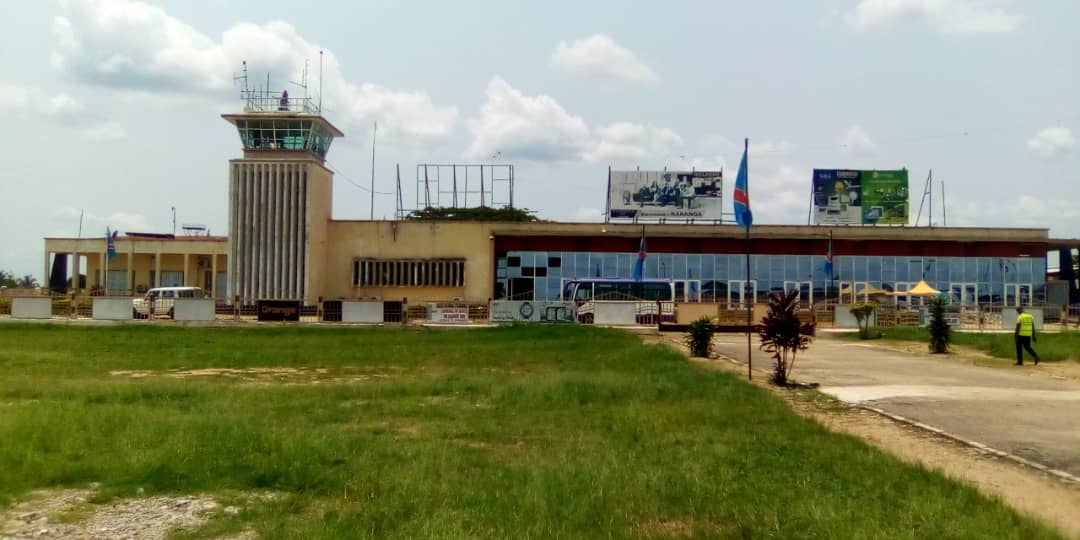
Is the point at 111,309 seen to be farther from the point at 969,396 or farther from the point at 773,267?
the point at 969,396

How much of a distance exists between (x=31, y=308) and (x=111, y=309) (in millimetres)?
4725

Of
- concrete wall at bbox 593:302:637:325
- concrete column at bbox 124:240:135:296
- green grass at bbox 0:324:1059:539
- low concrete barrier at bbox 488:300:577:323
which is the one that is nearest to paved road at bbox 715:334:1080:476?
green grass at bbox 0:324:1059:539

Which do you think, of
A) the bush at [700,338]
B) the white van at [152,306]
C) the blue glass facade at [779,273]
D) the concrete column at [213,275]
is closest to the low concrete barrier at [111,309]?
the white van at [152,306]

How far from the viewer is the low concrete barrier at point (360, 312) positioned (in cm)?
4406

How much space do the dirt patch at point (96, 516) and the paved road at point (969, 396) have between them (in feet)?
27.0

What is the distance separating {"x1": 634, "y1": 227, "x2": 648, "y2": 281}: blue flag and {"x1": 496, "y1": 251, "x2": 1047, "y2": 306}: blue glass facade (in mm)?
541

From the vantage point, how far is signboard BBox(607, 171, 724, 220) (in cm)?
5731

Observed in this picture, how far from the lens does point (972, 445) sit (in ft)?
31.6

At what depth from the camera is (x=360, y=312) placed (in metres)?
44.2

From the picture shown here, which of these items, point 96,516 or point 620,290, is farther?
point 620,290

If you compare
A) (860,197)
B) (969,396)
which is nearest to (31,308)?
(969,396)

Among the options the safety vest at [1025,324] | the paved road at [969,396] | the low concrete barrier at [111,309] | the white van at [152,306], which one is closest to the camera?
the paved road at [969,396]

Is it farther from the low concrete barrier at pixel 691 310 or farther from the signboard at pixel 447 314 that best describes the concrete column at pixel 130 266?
the low concrete barrier at pixel 691 310

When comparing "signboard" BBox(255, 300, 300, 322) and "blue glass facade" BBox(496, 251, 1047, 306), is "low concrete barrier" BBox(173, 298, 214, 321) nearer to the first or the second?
"signboard" BBox(255, 300, 300, 322)
